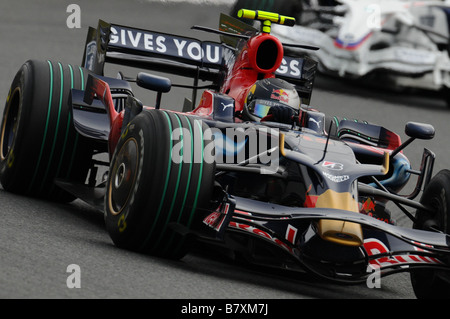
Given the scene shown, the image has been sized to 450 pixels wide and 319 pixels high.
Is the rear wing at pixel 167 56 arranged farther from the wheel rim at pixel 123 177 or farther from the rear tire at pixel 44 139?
the wheel rim at pixel 123 177

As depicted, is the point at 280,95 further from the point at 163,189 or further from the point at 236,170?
the point at 163,189

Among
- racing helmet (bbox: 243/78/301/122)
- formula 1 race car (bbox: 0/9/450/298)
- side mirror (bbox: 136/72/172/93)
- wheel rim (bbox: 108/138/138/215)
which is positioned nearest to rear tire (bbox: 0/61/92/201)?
formula 1 race car (bbox: 0/9/450/298)

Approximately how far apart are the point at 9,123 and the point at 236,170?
271cm

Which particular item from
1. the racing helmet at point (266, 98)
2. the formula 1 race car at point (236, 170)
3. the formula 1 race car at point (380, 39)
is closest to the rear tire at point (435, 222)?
the formula 1 race car at point (236, 170)

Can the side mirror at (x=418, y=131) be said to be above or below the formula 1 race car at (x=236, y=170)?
above

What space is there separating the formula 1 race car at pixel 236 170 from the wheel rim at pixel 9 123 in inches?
0.4

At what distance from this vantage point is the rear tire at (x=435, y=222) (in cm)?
588

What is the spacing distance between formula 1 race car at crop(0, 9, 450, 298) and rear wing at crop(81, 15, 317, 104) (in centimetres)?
4

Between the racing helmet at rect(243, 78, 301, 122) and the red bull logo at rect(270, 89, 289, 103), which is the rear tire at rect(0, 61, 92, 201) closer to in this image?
the racing helmet at rect(243, 78, 301, 122)

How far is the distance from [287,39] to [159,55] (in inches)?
288
